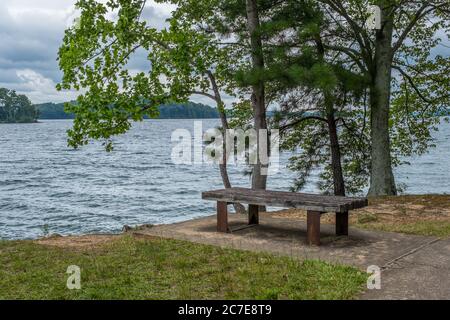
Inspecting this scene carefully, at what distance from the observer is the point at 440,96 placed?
60.3ft

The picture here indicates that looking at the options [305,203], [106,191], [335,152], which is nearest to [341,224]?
[305,203]

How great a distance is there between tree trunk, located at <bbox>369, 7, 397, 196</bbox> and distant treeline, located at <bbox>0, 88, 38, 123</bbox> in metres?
125

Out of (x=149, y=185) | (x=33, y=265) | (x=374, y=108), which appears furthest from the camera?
(x=149, y=185)

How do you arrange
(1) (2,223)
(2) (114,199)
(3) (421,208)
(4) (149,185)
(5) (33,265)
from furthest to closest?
(4) (149,185), (2) (114,199), (1) (2,223), (3) (421,208), (5) (33,265)

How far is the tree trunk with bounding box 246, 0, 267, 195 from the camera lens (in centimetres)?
1213

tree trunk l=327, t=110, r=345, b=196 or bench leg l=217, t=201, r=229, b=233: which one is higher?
tree trunk l=327, t=110, r=345, b=196

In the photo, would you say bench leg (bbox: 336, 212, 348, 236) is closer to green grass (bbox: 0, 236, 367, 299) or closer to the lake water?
green grass (bbox: 0, 236, 367, 299)

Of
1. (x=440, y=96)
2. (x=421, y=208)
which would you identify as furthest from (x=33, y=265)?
(x=440, y=96)

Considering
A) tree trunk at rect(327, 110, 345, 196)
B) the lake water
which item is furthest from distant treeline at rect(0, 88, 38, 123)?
tree trunk at rect(327, 110, 345, 196)

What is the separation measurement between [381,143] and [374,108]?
3.41 ft

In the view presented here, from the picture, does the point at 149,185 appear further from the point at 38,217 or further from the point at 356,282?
the point at 356,282

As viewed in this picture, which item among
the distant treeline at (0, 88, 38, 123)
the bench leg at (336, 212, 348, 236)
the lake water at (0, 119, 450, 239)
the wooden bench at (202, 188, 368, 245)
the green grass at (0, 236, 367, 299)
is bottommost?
the lake water at (0, 119, 450, 239)

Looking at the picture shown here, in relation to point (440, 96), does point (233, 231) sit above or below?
below

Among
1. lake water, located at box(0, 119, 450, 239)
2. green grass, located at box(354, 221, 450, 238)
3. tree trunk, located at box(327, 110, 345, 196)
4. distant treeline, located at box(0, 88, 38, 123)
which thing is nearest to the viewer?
green grass, located at box(354, 221, 450, 238)
